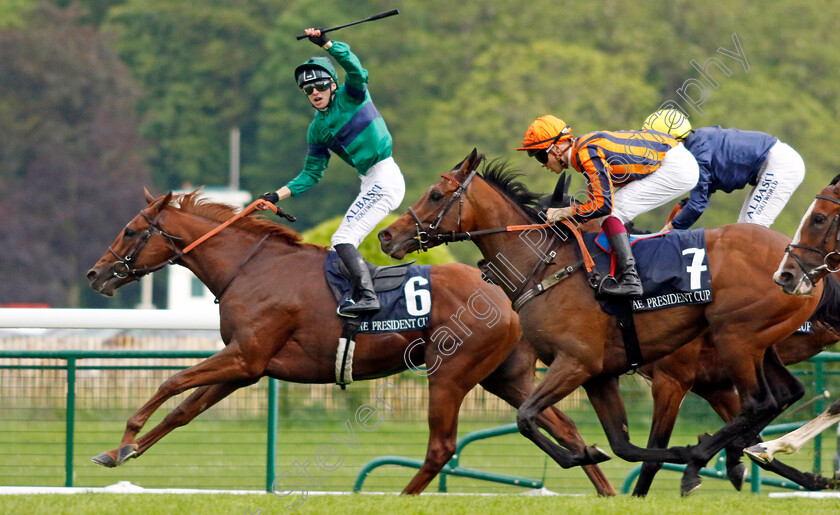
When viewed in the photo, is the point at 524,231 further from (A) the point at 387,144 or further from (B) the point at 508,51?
(B) the point at 508,51

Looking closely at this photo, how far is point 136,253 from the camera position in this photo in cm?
687

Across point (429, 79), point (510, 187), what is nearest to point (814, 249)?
point (510, 187)

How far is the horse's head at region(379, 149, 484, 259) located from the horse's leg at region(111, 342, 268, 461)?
0.99 meters

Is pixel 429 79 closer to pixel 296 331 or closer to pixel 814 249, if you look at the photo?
pixel 296 331

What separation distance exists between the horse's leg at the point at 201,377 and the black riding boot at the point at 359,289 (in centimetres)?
54

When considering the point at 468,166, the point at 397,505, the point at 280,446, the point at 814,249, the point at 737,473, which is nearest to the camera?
the point at 397,505

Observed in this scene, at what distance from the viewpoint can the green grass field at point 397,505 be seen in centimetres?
537

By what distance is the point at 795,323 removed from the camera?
598 centimetres

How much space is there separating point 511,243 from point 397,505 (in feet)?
5.16

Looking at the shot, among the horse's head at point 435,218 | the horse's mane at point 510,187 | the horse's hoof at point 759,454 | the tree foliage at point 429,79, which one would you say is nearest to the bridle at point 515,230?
the horse's head at point 435,218

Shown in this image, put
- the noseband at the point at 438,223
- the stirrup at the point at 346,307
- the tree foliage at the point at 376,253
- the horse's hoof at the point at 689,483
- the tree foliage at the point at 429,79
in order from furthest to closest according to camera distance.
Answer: the tree foliage at the point at 429,79, the tree foliage at the point at 376,253, the stirrup at the point at 346,307, the noseband at the point at 438,223, the horse's hoof at the point at 689,483

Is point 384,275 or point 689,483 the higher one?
point 384,275

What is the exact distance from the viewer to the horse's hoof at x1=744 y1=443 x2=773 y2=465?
618 centimetres

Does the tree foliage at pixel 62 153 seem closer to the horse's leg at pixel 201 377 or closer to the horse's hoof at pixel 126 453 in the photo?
the horse's leg at pixel 201 377
